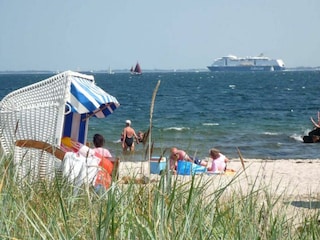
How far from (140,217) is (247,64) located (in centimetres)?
15147

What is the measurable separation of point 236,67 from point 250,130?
131604mm

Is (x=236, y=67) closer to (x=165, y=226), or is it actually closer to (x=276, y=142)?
(x=276, y=142)

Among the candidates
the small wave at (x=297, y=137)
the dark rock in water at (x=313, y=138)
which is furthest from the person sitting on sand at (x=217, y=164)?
the small wave at (x=297, y=137)

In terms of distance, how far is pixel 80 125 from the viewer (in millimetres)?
9359

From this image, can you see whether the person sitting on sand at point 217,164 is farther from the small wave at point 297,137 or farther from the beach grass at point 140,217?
the small wave at point 297,137

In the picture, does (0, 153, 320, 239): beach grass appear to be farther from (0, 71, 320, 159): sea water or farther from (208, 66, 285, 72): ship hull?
(208, 66, 285, 72): ship hull

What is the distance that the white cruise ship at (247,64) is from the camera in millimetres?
153125

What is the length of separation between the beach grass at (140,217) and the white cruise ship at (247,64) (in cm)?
15087

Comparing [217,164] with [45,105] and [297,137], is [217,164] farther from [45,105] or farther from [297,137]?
[297,137]

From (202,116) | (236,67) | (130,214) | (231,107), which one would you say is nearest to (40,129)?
(130,214)

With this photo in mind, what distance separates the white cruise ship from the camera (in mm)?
153125

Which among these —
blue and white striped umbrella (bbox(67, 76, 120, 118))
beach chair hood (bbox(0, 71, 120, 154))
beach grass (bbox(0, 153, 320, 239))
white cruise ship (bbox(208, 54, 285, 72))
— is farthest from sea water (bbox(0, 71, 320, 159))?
white cruise ship (bbox(208, 54, 285, 72))

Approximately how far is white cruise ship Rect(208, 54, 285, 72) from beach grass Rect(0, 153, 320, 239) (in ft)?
495

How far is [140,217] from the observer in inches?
115
